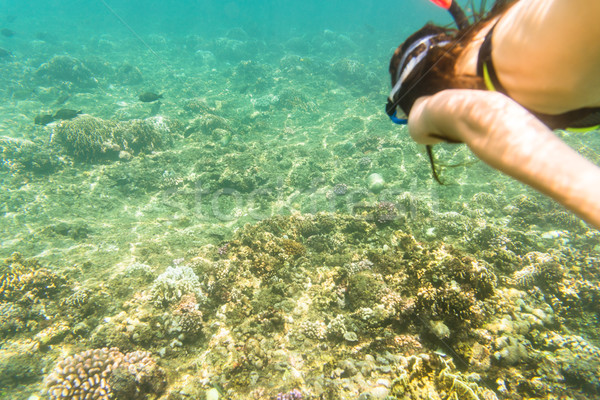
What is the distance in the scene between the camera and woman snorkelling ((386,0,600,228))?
2.56 feet

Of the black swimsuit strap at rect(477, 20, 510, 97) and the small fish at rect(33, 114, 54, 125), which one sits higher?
the black swimsuit strap at rect(477, 20, 510, 97)

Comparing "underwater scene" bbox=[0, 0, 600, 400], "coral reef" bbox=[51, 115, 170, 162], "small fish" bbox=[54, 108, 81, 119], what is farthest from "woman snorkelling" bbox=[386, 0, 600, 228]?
"small fish" bbox=[54, 108, 81, 119]

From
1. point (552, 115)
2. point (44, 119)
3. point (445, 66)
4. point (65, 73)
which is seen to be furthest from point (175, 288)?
point (65, 73)

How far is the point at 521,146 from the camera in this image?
87cm

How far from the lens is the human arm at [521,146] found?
2.49 feet

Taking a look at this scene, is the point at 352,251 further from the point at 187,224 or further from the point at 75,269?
the point at 75,269

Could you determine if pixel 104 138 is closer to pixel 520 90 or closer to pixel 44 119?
pixel 44 119

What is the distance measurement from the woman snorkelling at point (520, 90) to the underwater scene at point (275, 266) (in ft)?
1.89

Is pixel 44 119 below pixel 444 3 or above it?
below

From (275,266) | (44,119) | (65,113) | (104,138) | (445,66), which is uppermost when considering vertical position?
(445,66)

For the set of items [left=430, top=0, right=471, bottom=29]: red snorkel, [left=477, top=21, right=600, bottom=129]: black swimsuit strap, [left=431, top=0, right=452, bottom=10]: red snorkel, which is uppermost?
[left=431, top=0, right=452, bottom=10]: red snorkel

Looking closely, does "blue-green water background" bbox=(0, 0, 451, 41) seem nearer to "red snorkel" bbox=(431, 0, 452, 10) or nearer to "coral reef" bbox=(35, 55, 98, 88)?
"coral reef" bbox=(35, 55, 98, 88)

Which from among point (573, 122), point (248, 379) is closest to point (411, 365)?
point (248, 379)

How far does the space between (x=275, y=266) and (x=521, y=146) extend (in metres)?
5.55
